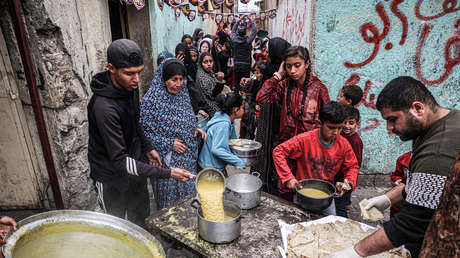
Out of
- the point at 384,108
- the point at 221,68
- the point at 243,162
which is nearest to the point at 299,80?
the point at 243,162

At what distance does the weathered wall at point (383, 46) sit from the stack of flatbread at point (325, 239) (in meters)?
2.56

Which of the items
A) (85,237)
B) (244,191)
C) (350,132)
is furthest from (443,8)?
(85,237)

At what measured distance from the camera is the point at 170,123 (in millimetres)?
2643

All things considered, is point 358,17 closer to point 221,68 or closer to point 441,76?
point 441,76

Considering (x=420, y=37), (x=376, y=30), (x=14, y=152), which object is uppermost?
(x=376, y=30)

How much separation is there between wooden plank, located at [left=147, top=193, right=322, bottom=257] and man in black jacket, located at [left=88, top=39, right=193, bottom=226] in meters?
0.35

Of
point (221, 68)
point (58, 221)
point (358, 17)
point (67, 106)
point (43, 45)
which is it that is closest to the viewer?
point (58, 221)

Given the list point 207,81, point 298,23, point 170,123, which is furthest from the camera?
point 207,81

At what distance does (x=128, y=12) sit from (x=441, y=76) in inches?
240

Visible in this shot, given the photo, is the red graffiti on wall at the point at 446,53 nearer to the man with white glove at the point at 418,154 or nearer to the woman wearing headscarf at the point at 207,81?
the man with white glove at the point at 418,154

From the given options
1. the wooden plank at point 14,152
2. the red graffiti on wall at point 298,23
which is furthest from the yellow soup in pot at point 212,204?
the red graffiti on wall at point 298,23

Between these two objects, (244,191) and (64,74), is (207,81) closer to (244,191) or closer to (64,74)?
(64,74)

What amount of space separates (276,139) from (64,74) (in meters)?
2.59

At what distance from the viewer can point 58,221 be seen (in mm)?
1141
